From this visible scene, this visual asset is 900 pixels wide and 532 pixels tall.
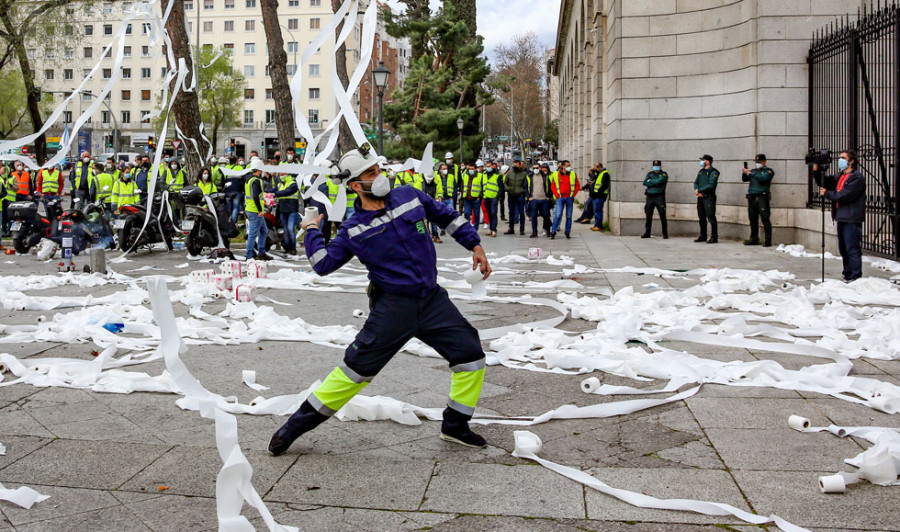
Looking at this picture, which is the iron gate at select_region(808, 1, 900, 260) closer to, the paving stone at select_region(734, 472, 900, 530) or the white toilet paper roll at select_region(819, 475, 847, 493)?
the paving stone at select_region(734, 472, 900, 530)

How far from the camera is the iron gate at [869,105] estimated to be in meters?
13.1

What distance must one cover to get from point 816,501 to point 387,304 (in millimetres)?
2395

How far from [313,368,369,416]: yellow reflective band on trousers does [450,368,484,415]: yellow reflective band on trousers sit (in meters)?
0.55

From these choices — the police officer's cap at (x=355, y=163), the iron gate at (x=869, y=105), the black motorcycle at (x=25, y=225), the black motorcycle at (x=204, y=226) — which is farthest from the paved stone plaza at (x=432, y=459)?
the black motorcycle at (x=25, y=225)

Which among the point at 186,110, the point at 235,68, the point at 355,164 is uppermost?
the point at 235,68

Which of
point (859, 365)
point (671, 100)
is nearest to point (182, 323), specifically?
point (859, 365)

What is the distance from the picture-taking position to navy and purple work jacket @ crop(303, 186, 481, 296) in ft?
16.3

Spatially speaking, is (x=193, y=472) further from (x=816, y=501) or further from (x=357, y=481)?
(x=816, y=501)

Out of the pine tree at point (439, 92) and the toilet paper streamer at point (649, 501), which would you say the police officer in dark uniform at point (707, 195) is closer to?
the toilet paper streamer at point (649, 501)

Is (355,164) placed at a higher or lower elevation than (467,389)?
higher

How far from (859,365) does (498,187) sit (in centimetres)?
1573

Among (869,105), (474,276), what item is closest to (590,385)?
(474,276)

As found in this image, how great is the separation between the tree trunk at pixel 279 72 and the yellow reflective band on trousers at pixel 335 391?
17216 millimetres

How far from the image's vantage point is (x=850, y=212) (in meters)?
11.2
